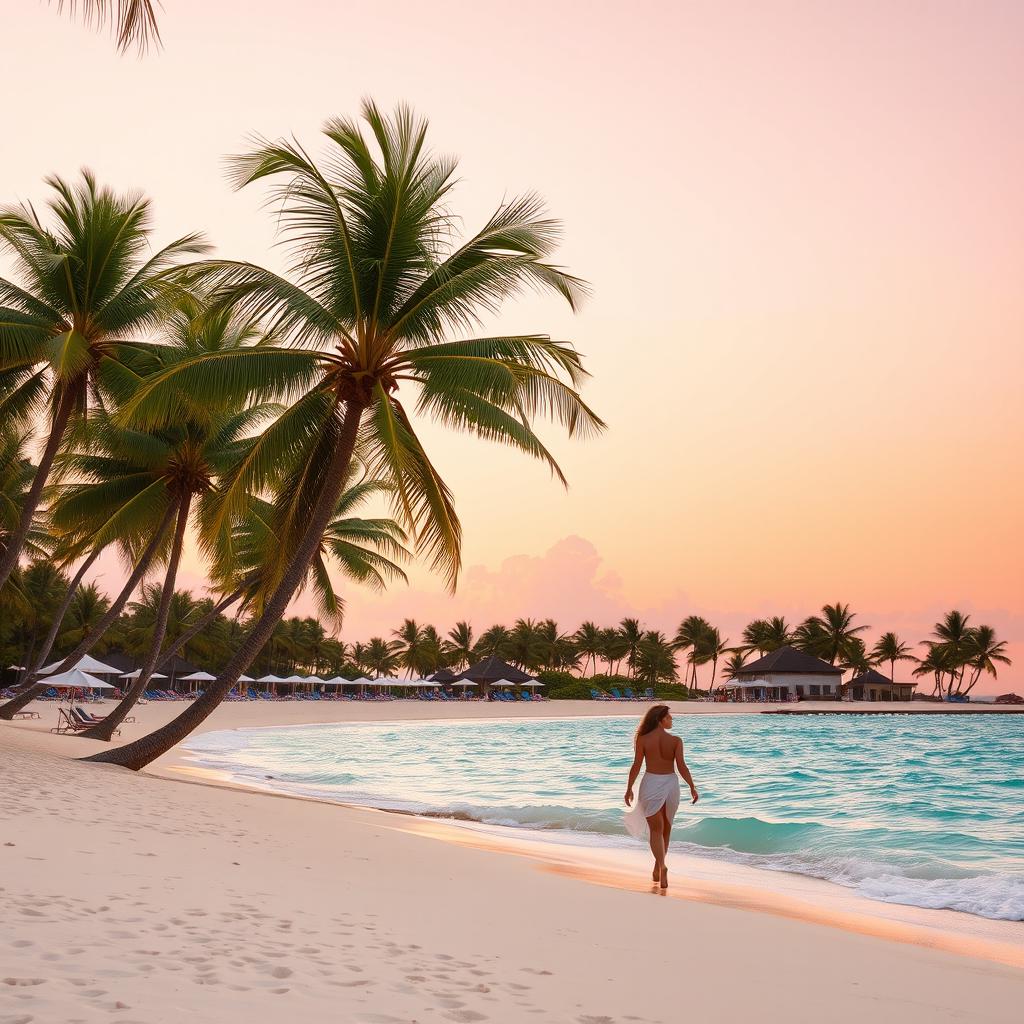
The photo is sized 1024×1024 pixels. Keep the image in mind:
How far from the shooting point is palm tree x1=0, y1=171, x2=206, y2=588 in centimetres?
1442

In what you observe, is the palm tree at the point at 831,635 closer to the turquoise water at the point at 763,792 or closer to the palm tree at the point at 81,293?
the turquoise water at the point at 763,792

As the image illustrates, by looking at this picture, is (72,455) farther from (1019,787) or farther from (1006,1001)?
(1019,787)

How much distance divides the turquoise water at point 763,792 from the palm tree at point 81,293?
23.4ft

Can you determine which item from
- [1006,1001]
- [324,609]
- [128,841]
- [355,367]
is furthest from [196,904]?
[324,609]

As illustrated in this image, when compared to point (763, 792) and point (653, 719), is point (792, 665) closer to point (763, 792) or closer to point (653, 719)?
point (763, 792)

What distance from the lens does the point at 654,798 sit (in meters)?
7.84

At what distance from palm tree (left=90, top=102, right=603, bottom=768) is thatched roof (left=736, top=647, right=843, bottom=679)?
207 feet

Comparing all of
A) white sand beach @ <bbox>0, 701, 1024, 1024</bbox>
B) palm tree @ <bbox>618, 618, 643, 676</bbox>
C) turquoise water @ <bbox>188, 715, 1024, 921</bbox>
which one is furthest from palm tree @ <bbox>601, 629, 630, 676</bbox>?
white sand beach @ <bbox>0, 701, 1024, 1024</bbox>

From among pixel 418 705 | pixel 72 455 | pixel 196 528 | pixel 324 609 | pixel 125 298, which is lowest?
pixel 418 705

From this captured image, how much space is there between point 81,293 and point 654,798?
40.3 ft

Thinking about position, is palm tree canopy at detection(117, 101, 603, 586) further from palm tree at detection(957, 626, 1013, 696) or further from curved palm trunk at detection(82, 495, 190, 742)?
palm tree at detection(957, 626, 1013, 696)

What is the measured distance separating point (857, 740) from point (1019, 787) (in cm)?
1592

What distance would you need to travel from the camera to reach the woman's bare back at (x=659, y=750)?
7.75m

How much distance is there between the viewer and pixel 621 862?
9562 mm
